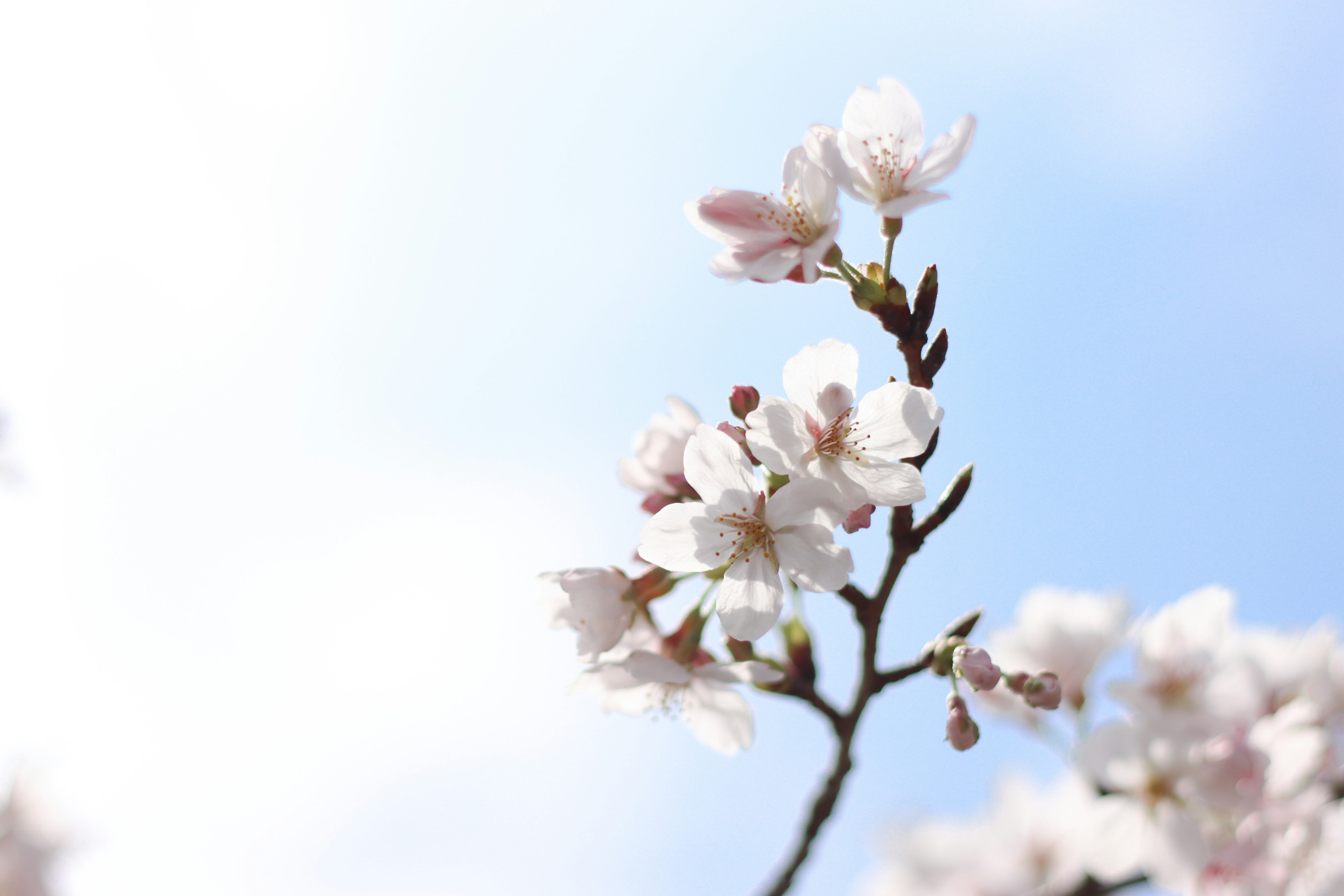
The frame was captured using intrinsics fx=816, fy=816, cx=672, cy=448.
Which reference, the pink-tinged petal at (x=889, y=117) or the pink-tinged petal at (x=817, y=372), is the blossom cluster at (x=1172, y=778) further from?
the pink-tinged petal at (x=889, y=117)

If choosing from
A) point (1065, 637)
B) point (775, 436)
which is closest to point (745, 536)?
point (775, 436)

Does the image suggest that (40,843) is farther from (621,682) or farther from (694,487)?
(694,487)

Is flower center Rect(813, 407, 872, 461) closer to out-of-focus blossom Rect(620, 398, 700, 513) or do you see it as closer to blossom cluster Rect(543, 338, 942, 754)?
blossom cluster Rect(543, 338, 942, 754)

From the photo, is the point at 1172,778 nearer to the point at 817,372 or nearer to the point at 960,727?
the point at 960,727

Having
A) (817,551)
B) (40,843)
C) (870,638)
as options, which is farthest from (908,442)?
(40,843)

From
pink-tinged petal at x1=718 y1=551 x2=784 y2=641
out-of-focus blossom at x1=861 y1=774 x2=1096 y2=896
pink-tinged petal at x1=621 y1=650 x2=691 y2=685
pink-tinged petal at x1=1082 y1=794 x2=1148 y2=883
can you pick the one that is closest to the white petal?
pink-tinged petal at x1=718 y1=551 x2=784 y2=641

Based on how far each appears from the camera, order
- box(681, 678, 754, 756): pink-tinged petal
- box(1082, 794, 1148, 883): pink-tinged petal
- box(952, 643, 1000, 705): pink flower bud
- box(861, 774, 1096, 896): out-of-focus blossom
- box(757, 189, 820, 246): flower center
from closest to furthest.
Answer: box(952, 643, 1000, 705): pink flower bud → box(757, 189, 820, 246): flower center → box(1082, 794, 1148, 883): pink-tinged petal → box(681, 678, 754, 756): pink-tinged petal → box(861, 774, 1096, 896): out-of-focus blossom
